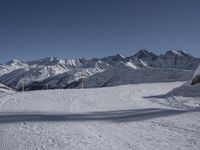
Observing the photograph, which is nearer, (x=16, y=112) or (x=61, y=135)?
(x=61, y=135)

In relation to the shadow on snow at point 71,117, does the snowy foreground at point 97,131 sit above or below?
below

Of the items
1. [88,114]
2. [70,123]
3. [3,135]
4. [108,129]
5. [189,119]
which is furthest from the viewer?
[88,114]

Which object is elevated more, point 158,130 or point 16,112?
point 16,112

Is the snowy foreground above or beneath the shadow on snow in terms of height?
beneath

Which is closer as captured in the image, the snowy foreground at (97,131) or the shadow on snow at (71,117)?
the snowy foreground at (97,131)

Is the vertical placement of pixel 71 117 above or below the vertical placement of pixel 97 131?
above

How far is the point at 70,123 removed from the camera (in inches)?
465

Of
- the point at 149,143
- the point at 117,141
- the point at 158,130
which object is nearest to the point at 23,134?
the point at 117,141

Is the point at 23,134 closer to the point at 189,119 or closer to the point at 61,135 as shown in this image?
the point at 61,135

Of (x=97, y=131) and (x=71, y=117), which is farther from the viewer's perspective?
(x=71, y=117)

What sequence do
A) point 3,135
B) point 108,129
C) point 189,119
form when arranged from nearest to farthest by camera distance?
point 3,135 < point 108,129 < point 189,119

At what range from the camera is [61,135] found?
9.67 m

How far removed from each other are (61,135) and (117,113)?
577cm

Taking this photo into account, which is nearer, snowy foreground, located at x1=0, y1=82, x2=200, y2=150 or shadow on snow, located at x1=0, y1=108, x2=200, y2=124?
snowy foreground, located at x1=0, y1=82, x2=200, y2=150
